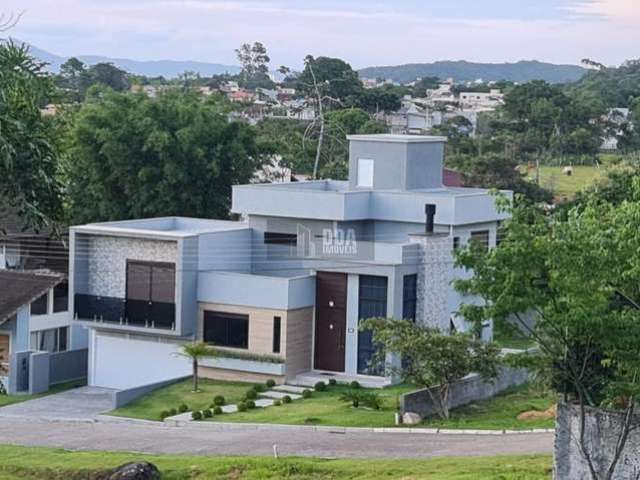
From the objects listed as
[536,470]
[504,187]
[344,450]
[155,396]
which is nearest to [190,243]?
[155,396]

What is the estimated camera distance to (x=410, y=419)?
29.7 meters

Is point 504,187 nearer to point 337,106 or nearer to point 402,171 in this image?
point 402,171

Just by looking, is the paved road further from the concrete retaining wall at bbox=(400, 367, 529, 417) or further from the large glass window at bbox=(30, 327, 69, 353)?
the large glass window at bbox=(30, 327, 69, 353)

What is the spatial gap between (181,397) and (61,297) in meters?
7.47

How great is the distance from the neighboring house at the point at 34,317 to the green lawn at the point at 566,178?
103ft

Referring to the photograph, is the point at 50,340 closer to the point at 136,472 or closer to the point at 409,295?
the point at 409,295

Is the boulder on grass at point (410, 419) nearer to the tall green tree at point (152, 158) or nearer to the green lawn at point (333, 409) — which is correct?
the green lawn at point (333, 409)

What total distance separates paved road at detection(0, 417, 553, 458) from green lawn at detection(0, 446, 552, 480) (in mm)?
1055

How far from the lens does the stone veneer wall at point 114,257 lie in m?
38.2

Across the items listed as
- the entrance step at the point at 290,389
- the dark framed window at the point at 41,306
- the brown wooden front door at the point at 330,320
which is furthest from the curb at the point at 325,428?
the dark framed window at the point at 41,306

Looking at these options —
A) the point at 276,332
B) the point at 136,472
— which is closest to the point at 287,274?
the point at 276,332

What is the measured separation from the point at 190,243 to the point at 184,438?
354 inches

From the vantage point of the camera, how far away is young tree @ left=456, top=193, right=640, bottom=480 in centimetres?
1927

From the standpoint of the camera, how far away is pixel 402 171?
40.4 m
